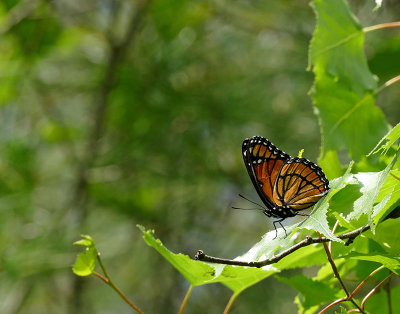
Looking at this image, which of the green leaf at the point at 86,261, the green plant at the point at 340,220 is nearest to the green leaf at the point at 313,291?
the green plant at the point at 340,220

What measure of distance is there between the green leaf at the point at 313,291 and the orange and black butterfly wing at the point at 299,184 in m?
0.16

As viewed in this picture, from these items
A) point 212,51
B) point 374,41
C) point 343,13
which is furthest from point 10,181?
point 343,13

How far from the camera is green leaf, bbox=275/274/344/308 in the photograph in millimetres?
1276

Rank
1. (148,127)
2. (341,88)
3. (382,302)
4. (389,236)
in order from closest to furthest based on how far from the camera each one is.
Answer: (389,236), (382,302), (341,88), (148,127)

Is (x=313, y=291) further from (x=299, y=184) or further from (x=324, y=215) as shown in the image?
(x=324, y=215)

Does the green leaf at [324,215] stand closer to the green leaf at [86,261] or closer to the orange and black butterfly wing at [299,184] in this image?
the orange and black butterfly wing at [299,184]

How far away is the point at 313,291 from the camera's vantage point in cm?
130

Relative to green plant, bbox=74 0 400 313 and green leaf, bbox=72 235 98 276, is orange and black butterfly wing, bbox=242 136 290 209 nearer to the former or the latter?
green plant, bbox=74 0 400 313

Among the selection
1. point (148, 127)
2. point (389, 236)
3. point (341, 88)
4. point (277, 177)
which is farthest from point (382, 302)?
point (148, 127)

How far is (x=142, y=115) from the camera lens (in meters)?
3.61

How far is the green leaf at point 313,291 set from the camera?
128 cm

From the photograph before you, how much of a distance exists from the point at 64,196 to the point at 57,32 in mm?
1104

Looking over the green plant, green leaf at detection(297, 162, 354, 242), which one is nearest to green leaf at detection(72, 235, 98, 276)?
the green plant

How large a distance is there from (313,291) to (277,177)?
0.95ft
